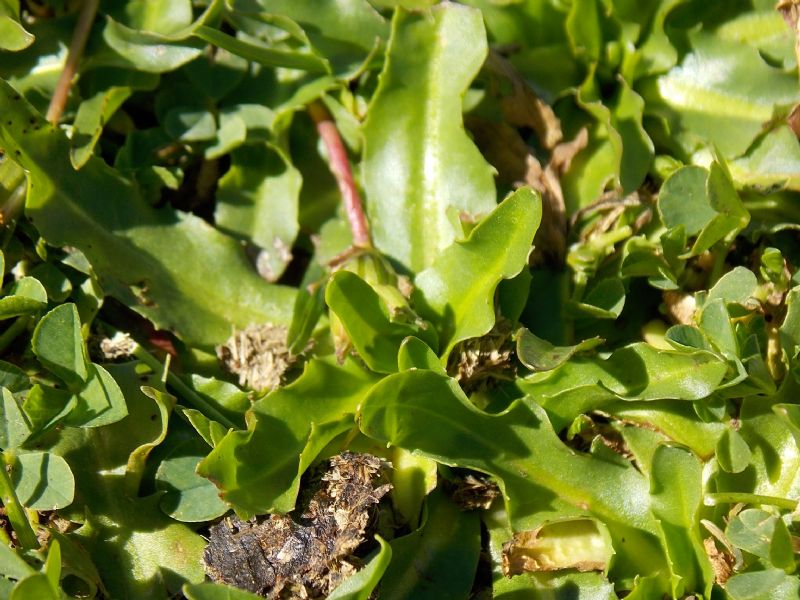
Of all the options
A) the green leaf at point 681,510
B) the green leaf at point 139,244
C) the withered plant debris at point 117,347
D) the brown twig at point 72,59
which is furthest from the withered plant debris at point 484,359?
the brown twig at point 72,59

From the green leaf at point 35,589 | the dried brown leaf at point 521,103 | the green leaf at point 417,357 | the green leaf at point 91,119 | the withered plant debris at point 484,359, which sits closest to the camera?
the green leaf at point 35,589

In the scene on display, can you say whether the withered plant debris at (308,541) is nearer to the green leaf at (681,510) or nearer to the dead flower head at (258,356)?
the dead flower head at (258,356)

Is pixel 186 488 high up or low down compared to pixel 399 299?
down

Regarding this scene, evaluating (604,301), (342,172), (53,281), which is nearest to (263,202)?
(342,172)

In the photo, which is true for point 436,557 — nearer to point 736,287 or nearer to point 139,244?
point 736,287

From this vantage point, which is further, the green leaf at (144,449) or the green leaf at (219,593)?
the green leaf at (144,449)

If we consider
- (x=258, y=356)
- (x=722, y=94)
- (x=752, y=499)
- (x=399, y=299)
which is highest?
(x=722, y=94)

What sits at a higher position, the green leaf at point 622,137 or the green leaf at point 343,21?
the green leaf at point 343,21

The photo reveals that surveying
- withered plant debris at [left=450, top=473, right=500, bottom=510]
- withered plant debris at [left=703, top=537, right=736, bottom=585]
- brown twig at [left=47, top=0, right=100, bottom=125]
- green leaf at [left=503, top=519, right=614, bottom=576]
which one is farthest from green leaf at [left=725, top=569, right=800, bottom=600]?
brown twig at [left=47, top=0, right=100, bottom=125]
